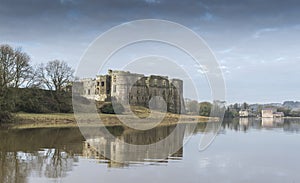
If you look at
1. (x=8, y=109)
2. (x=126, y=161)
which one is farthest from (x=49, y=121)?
(x=126, y=161)

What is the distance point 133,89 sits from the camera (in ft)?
245

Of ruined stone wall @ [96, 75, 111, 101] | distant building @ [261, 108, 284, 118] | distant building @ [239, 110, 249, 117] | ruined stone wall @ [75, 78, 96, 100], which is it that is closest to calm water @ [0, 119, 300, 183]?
ruined stone wall @ [75, 78, 96, 100]

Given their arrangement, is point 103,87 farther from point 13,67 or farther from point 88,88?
point 13,67

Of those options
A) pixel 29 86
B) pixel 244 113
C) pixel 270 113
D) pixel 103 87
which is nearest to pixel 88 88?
pixel 103 87

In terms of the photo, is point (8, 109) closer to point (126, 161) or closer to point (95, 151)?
point (95, 151)

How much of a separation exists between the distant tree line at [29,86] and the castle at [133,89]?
45.9 ft

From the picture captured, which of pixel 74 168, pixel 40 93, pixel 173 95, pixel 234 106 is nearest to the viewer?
pixel 74 168

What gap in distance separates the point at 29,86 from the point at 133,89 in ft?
104

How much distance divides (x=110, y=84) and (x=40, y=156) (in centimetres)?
6040

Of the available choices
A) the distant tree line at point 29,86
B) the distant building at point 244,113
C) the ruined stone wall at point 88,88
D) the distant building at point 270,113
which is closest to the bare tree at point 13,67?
the distant tree line at point 29,86

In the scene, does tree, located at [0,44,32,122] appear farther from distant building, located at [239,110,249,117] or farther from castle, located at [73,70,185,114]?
distant building, located at [239,110,249,117]

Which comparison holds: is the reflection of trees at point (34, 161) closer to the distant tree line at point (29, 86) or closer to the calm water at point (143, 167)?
the calm water at point (143, 167)

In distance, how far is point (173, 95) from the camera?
73.7m

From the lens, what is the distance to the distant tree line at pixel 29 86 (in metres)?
39.0
